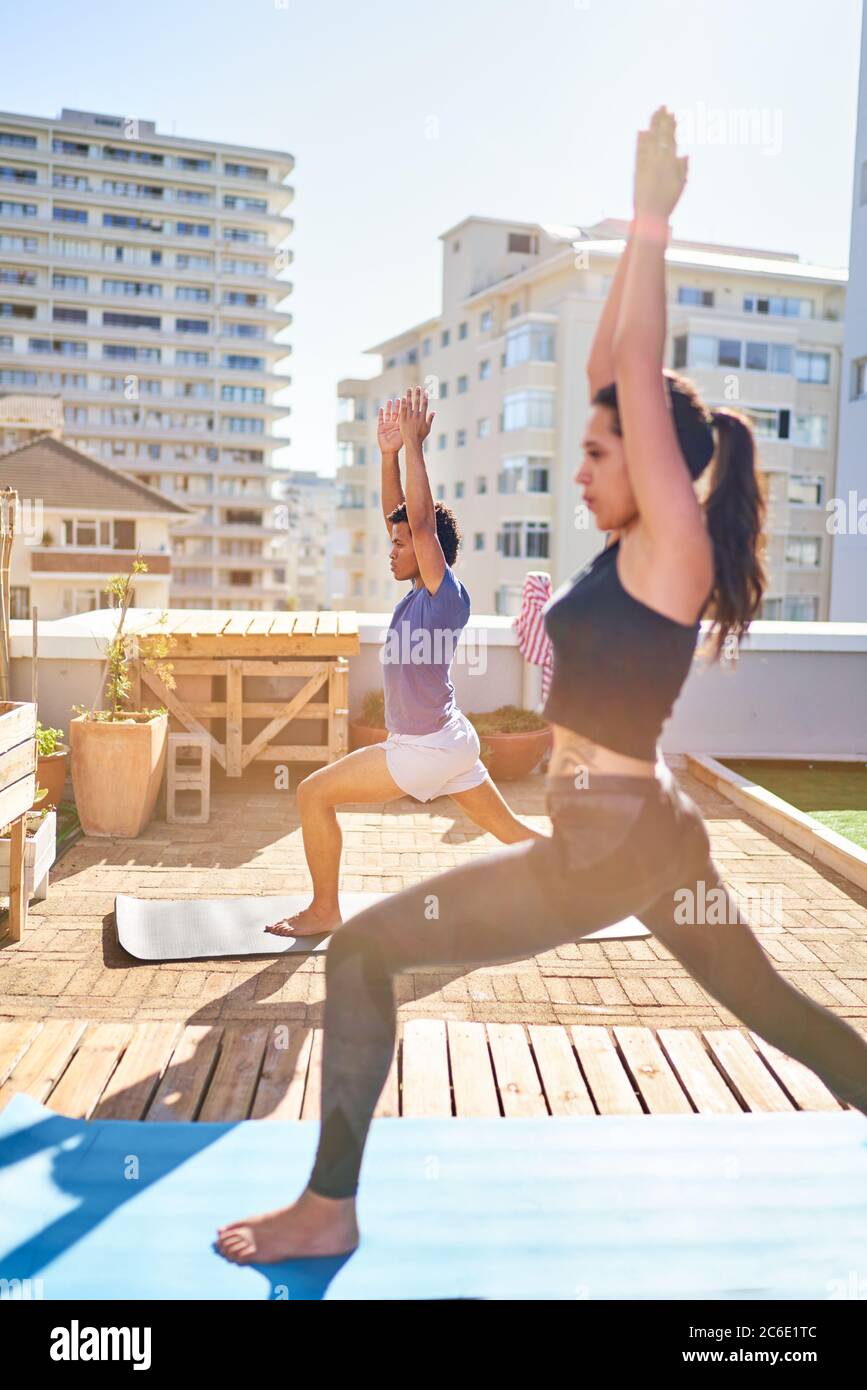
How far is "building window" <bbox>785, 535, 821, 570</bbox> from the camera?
1668 inches

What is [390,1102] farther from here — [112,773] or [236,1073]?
[112,773]

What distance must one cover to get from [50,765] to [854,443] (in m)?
19.5

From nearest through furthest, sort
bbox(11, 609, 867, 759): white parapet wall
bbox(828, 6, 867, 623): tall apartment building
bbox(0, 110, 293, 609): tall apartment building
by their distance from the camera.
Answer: bbox(11, 609, 867, 759): white parapet wall, bbox(828, 6, 867, 623): tall apartment building, bbox(0, 110, 293, 609): tall apartment building

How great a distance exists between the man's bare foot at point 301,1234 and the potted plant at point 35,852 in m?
2.91

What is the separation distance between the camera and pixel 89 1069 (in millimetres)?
3904

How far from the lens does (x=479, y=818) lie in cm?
498

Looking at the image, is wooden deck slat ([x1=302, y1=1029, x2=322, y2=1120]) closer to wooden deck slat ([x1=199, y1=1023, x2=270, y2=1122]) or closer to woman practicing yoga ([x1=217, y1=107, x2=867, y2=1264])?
wooden deck slat ([x1=199, y1=1023, x2=270, y2=1122])

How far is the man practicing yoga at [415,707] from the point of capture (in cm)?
400

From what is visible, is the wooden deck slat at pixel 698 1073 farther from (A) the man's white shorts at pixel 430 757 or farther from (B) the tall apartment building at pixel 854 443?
(B) the tall apartment building at pixel 854 443

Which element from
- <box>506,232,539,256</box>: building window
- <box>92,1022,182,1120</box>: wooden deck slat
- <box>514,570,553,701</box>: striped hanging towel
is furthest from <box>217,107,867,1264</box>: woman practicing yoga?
<box>506,232,539,256</box>: building window

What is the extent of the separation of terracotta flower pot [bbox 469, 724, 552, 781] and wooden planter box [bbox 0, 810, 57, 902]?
3.77 metres

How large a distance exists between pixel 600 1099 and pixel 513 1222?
2.81 ft

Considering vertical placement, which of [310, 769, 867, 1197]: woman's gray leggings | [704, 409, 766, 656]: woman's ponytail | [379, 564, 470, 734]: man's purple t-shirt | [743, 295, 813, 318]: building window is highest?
[743, 295, 813, 318]: building window
